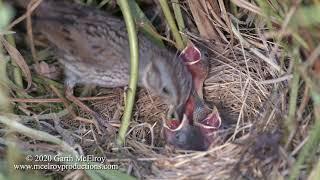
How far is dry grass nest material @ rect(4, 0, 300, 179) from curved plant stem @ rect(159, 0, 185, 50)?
5.4 inches

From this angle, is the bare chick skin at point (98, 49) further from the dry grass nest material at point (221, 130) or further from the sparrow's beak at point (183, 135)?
the dry grass nest material at point (221, 130)

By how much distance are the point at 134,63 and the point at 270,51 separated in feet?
2.67

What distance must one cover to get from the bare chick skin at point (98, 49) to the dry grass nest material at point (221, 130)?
0.74ft

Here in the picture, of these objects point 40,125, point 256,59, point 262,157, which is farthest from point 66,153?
point 256,59

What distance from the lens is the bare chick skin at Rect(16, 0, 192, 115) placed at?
305 centimetres

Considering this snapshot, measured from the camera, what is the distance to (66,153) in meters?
2.86

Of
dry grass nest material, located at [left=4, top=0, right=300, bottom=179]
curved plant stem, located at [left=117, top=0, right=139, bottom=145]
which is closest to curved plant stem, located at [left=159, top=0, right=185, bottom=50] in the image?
dry grass nest material, located at [left=4, top=0, right=300, bottom=179]

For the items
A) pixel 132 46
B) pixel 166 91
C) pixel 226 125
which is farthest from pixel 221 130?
pixel 132 46

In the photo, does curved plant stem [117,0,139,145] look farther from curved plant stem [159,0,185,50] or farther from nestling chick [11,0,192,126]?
curved plant stem [159,0,185,50]

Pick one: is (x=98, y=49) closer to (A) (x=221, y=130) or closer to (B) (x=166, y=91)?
(B) (x=166, y=91)

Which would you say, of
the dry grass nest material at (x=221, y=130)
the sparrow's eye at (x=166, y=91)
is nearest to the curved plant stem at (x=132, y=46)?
the sparrow's eye at (x=166, y=91)

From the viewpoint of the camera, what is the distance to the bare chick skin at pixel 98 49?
305 centimetres

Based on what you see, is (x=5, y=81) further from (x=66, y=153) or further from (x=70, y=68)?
(x=66, y=153)

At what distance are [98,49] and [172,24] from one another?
42cm
